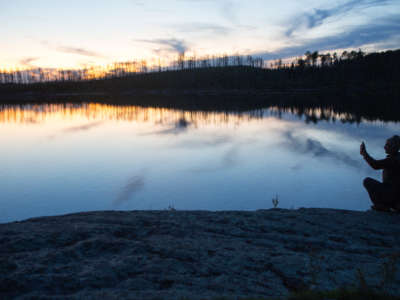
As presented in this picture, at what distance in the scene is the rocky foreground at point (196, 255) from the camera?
3818 mm

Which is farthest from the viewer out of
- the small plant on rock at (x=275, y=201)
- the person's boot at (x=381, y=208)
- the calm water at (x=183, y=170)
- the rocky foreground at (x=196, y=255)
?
the calm water at (x=183, y=170)

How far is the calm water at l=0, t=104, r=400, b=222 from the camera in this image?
11.5 m

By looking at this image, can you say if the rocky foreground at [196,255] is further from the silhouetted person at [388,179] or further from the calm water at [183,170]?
the calm water at [183,170]

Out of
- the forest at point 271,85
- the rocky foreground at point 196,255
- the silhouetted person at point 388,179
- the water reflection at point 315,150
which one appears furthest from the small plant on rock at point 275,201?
the forest at point 271,85

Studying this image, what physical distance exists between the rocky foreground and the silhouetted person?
1.04ft

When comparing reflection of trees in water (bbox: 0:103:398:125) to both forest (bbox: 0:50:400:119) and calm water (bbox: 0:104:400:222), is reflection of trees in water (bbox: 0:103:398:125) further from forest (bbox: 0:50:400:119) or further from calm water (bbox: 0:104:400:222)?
forest (bbox: 0:50:400:119)

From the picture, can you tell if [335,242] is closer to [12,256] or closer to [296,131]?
[12,256]

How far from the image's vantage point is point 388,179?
6.97m

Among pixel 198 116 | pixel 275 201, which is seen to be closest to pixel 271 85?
pixel 198 116

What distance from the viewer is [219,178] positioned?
46.4ft

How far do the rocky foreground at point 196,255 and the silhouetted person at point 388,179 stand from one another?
32 cm

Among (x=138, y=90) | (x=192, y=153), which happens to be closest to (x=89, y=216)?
(x=192, y=153)

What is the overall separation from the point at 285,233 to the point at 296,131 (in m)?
25.3

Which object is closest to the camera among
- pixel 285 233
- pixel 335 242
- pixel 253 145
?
pixel 335 242
